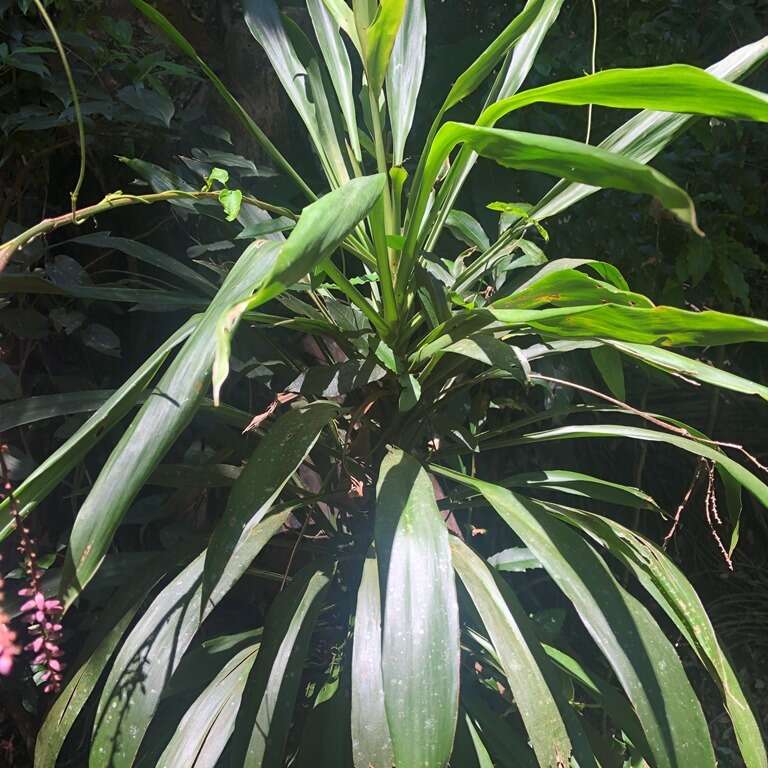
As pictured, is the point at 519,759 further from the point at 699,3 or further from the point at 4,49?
the point at 699,3

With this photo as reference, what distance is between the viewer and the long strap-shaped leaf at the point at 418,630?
54 centimetres

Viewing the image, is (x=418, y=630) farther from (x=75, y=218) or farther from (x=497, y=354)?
(x=75, y=218)

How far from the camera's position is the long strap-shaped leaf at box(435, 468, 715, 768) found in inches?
24.7

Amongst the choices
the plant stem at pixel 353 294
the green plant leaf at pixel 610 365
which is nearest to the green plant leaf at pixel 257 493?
the plant stem at pixel 353 294

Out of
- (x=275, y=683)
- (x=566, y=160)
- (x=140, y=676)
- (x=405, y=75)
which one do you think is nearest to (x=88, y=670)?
(x=140, y=676)

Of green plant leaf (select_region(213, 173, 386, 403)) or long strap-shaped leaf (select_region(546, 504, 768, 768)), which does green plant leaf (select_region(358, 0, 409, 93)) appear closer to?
green plant leaf (select_region(213, 173, 386, 403))

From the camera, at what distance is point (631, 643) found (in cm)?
65

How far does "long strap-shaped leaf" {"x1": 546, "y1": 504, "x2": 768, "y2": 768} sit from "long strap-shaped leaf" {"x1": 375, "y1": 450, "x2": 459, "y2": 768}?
0.22m

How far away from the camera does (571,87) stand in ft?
1.83

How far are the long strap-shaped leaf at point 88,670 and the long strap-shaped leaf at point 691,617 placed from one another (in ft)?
1.58

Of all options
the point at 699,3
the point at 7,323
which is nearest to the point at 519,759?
the point at 7,323

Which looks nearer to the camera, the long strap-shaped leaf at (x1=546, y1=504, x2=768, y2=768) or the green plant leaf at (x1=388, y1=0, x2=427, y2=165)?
the long strap-shaped leaf at (x1=546, y1=504, x2=768, y2=768)

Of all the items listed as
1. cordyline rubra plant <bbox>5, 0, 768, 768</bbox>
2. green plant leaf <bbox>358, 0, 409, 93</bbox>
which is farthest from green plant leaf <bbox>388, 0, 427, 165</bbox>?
green plant leaf <bbox>358, 0, 409, 93</bbox>

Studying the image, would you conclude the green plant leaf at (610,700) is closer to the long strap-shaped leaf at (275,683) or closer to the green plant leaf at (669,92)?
the long strap-shaped leaf at (275,683)
